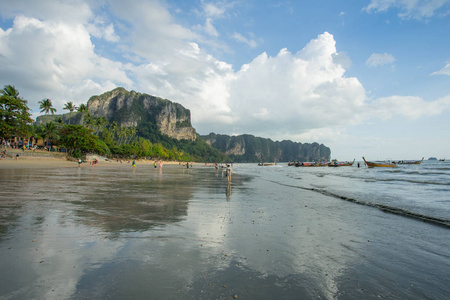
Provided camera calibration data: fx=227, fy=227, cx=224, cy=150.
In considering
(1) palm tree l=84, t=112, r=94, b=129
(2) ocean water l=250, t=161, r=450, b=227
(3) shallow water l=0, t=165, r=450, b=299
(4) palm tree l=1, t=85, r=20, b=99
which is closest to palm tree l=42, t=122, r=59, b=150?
(1) palm tree l=84, t=112, r=94, b=129

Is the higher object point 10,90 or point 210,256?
point 10,90

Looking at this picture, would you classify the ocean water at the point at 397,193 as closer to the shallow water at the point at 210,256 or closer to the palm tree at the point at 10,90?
the shallow water at the point at 210,256

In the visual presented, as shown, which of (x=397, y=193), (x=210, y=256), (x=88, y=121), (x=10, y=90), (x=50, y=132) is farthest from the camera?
(x=88, y=121)

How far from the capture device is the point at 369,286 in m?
4.19

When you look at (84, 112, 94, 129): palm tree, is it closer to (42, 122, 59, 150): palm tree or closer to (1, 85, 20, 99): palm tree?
(42, 122, 59, 150): palm tree

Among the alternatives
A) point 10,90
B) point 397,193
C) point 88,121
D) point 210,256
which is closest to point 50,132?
point 88,121

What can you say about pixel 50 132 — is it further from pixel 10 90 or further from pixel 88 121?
pixel 10 90

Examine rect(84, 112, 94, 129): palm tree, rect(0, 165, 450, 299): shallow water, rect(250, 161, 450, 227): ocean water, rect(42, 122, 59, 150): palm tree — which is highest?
rect(84, 112, 94, 129): palm tree

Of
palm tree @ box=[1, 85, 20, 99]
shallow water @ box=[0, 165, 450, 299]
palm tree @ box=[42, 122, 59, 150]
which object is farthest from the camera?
palm tree @ box=[42, 122, 59, 150]

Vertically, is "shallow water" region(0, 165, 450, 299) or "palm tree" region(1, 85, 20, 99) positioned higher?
"palm tree" region(1, 85, 20, 99)

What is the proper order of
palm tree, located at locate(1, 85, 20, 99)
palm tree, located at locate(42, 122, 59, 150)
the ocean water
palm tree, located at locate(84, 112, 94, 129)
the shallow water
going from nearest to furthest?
the shallow water, the ocean water, palm tree, located at locate(1, 85, 20, 99), palm tree, located at locate(42, 122, 59, 150), palm tree, located at locate(84, 112, 94, 129)

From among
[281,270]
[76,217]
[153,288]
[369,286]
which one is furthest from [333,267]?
[76,217]

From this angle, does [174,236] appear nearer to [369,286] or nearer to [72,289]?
[72,289]

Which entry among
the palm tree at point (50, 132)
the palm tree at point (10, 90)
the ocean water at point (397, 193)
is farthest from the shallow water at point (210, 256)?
the palm tree at point (50, 132)
